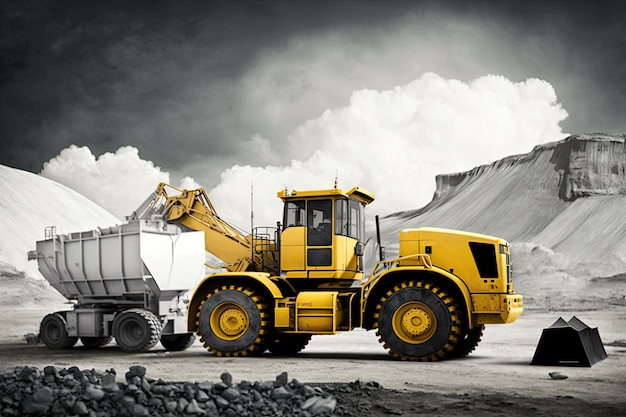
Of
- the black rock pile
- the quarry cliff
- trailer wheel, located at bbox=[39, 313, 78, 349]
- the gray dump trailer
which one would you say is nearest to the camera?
the black rock pile

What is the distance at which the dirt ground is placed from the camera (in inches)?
386

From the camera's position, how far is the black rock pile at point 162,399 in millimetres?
8781

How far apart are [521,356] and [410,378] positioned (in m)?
5.27

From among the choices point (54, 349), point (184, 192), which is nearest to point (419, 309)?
point (184, 192)

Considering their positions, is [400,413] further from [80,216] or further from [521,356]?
[80,216]

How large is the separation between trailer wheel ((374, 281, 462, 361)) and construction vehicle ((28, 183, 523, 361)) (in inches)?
0.8

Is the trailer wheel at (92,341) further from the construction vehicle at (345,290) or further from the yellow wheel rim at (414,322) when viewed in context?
the yellow wheel rim at (414,322)

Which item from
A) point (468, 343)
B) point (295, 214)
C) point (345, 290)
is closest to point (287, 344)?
point (345, 290)

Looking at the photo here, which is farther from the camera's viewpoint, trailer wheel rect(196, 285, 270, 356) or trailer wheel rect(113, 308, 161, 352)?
trailer wheel rect(113, 308, 161, 352)

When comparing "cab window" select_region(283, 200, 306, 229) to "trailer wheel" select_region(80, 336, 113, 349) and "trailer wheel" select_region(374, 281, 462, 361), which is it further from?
"trailer wheel" select_region(80, 336, 113, 349)

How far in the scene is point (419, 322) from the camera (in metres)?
15.0

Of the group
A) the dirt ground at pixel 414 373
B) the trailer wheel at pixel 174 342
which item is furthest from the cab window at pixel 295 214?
the trailer wheel at pixel 174 342

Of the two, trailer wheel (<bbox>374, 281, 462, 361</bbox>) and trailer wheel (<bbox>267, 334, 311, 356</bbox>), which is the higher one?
trailer wheel (<bbox>374, 281, 462, 361</bbox>)

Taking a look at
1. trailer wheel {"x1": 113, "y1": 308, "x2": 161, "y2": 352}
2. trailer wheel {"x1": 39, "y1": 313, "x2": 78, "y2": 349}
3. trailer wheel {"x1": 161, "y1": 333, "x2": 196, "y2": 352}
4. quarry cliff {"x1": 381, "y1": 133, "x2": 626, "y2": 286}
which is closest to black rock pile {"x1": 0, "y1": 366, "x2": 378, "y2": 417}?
trailer wheel {"x1": 113, "y1": 308, "x2": 161, "y2": 352}
